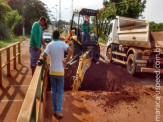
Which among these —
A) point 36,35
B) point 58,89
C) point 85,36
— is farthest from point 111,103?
point 85,36

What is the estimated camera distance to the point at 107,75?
9391 millimetres

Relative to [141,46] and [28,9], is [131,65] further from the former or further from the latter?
[28,9]

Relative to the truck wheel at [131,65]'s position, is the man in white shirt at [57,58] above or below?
above

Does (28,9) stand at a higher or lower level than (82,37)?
higher

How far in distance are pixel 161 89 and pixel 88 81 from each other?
280cm

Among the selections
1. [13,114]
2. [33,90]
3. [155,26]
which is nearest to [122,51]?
[13,114]

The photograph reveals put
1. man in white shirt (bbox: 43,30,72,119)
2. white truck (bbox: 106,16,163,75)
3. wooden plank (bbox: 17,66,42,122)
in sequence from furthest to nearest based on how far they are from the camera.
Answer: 1. white truck (bbox: 106,16,163,75)
2. man in white shirt (bbox: 43,30,72,119)
3. wooden plank (bbox: 17,66,42,122)

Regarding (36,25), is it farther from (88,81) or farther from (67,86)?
(88,81)

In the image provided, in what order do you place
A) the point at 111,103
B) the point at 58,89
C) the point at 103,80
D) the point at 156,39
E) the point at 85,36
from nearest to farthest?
1. the point at 58,89
2. the point at 111,103
3. the point at 156,39
4. the point at 103,80
5. the point at 85,36

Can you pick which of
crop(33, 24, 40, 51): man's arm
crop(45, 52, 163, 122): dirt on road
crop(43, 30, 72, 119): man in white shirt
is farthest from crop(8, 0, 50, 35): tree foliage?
crop(43, 30, 72, 119): man in white shirt

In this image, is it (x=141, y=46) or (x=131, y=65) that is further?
(x=131, y=65)

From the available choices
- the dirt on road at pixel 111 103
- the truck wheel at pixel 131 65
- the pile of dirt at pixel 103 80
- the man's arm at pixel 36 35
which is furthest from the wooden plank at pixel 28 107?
the truck wheel at pixel 131 65

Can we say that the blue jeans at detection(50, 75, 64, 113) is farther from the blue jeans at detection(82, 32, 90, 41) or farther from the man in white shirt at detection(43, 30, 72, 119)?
the blue jeans at detection(82, 32, 90, 41)

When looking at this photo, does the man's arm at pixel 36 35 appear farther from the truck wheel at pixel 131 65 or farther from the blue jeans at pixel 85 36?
the blue jeans at pixel 85 36
